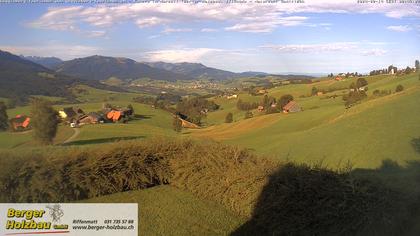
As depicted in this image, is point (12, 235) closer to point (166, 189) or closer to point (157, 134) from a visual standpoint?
point (166, 189)

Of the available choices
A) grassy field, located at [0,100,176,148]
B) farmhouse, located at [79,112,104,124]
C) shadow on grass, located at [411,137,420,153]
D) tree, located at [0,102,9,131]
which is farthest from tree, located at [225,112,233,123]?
tree, located at [0,102,9,131]

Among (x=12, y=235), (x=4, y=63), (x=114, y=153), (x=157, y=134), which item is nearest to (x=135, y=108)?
(x=157, y=134)

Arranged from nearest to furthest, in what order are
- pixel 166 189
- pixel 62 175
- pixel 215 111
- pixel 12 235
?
pixel 12 235, pixel 62 175, pixel 166 189, pixel 215 111

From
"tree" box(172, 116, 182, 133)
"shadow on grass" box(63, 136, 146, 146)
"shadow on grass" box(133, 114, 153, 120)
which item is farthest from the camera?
"tree" box(172, 116, 182, 133)

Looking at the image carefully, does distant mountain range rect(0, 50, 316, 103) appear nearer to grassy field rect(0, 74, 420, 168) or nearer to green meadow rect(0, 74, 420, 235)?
green meadow rect(0, 74, 420, 235)

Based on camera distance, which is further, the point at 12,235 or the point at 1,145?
the point at 1,145
